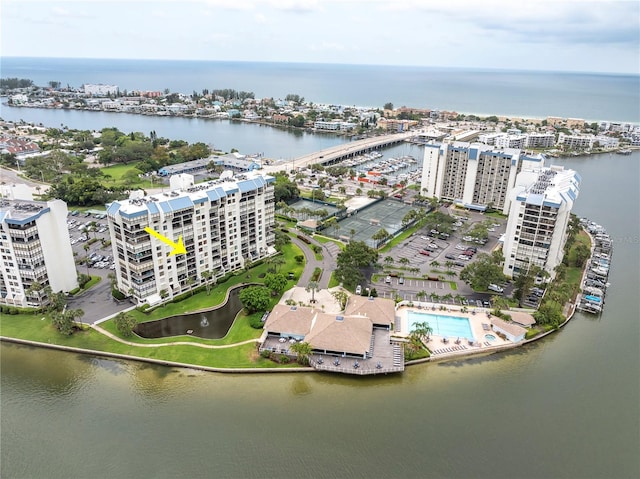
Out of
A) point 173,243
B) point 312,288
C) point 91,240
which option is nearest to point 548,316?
point 312,288

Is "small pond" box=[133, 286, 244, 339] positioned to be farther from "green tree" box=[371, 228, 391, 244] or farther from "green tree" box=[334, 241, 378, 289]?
"green tree" box=[371, 228, 391, 244]

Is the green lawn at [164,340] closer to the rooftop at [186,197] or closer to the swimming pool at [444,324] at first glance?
the rooftop at [186,197]

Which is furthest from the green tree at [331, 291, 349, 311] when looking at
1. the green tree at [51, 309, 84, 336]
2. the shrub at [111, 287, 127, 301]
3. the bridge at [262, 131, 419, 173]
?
the bridge at [262, 131, 419, 173]

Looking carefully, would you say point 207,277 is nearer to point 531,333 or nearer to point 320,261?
point 320,261

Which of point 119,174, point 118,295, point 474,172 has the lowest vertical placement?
point 118,295

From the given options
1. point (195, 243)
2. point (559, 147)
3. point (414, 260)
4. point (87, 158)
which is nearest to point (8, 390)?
point (195, 243)

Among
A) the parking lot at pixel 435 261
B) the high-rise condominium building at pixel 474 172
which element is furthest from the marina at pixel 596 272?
the high-rise condominium building at pixel 474 172
